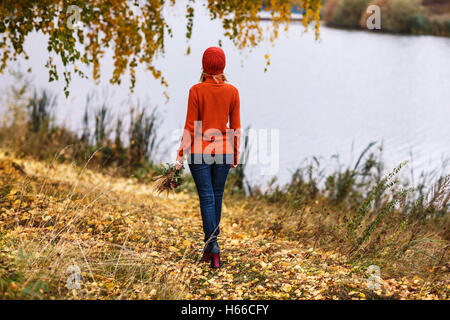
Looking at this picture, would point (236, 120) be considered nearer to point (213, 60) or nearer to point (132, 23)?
point (213, 60)

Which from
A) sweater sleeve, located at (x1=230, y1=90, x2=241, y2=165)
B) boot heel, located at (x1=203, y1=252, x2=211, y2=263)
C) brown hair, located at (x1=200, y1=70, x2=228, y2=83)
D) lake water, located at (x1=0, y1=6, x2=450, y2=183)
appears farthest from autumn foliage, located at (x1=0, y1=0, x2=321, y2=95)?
boot heel, located at (x1=203, y1=252, x2=211, y2=263)

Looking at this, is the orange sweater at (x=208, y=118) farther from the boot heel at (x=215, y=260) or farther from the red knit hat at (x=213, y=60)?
the boot heel at (x=215, y=260)

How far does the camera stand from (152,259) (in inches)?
147

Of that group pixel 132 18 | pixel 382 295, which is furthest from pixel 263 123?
pixel 382 295

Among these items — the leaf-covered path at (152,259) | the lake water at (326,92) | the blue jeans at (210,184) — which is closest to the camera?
the leaf-covered path at (152,259)

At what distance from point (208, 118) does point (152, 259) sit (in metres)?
1.24

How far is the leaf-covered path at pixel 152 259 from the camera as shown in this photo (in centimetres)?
310

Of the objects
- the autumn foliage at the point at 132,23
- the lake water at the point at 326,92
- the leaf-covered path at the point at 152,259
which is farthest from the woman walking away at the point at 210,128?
the lake water at the point at 326,92

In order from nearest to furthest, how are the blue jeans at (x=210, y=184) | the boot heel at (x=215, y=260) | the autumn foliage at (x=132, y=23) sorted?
1. the blue jeans at (x=210, y=184)
2. the boot heel at (x=215, y=260)
3. the autumn foliage at (x=132, y=23)

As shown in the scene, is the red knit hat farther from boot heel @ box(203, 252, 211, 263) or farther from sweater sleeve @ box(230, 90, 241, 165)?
boot heel @ box(203, 252, 211, 263)

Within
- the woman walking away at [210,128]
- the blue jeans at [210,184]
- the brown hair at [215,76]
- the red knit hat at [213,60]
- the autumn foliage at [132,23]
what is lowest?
the blue jeans at [210,184]

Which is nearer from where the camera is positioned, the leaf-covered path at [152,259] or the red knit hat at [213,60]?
the leaf-covered path at [152,259]

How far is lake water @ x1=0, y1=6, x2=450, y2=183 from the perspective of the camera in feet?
28.9

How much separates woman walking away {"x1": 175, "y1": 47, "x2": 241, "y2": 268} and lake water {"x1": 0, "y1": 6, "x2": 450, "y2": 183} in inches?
115
